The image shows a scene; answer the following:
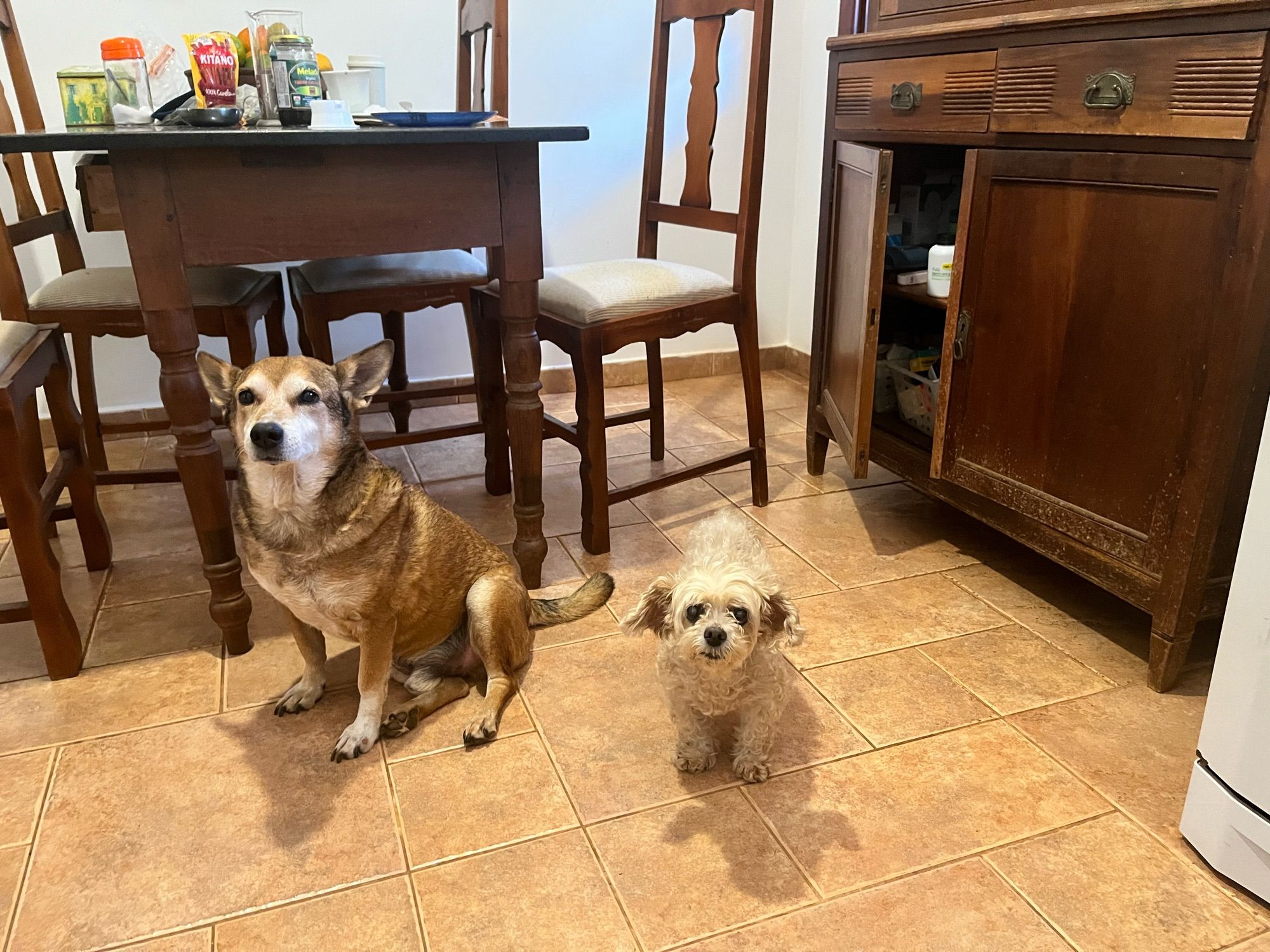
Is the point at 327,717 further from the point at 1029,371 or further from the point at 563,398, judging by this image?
the point at 563,398

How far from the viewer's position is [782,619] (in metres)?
1.39

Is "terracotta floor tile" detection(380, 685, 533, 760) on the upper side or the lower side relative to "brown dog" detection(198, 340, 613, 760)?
lower

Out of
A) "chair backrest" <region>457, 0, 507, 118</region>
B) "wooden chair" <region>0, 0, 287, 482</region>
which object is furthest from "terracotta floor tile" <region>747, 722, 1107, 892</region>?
"chair backrest" <region>457, 0, 507, 118</region>

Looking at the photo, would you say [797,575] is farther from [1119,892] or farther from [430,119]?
[430,119]

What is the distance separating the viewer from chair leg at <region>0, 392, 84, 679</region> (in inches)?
64.1

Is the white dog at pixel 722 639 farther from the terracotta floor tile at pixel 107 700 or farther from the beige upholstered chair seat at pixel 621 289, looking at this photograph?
the terracotta floor tile at pixel 107 700

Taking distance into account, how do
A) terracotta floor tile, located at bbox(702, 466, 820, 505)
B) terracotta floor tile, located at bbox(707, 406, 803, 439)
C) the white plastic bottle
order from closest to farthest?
the white plastic bottle, terracotta floor tile, located at bbox(702, 466, 820, 505), terracotta floor tile, located at bbox(707, 406, 803, 439)

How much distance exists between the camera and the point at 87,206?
2.02 metres

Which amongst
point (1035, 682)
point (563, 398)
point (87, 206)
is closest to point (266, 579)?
point (87, 206)

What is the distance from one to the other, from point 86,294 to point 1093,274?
2.29 m

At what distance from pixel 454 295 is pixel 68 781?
157 cm

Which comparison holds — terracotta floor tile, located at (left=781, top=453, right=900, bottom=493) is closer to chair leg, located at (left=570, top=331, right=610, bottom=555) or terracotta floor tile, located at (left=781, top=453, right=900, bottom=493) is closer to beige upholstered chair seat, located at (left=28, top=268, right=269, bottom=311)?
chair leg, located at (left=570, top=331, right=610, bottom=555)

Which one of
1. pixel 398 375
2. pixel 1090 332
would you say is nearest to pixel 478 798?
pixel 1090 332

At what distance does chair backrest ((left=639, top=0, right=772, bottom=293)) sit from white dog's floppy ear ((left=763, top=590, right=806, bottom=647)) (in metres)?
1.19
